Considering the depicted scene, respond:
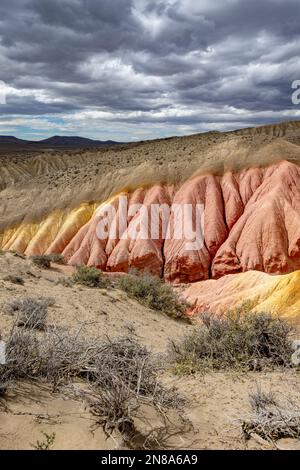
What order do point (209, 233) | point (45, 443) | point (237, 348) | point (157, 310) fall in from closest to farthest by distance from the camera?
point (45, 443) < point (237, 348) < point (157, 310) < point (209, 233)

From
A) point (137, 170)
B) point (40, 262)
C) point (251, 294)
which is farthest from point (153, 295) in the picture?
point (137, 170)

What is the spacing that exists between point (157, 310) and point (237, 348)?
8828mm

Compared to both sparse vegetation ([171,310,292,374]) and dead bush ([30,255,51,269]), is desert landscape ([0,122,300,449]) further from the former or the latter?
dead bush ([30,255,51,269])

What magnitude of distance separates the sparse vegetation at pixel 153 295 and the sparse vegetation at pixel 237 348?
8.27 metres

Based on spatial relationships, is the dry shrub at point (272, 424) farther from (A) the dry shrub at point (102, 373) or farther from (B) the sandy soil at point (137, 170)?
(B) the sandy soil at point (137, 170)

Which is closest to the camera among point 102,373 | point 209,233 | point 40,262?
point 102,373

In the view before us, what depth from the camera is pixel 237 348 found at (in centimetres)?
812

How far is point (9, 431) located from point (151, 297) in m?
12.7

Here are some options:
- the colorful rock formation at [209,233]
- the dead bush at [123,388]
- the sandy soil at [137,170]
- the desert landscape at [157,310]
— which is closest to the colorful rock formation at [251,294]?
the desert landscape at [157,310]

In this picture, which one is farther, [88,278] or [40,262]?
[40,262]

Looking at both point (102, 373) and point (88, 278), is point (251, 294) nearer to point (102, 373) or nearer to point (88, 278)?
point (88, 278)
